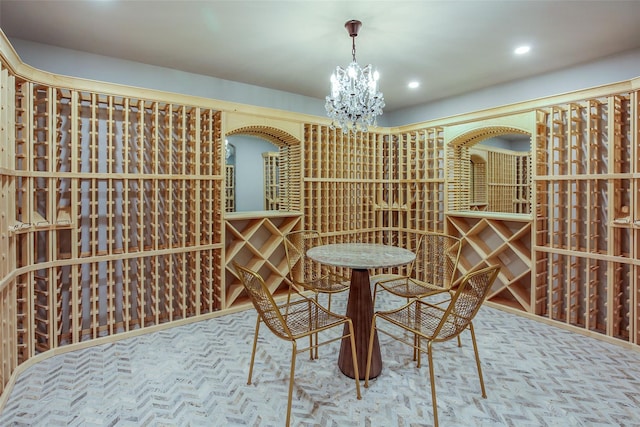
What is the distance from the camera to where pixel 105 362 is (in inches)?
101

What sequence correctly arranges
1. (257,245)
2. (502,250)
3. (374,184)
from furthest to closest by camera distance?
(374,184), (257,245), (502,250)

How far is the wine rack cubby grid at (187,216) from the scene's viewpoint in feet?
8.36

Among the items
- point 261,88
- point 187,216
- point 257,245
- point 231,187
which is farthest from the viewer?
point 231,187

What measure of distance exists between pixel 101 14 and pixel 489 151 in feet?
23.1

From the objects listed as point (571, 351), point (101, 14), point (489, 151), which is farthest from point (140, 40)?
point (489, 151)

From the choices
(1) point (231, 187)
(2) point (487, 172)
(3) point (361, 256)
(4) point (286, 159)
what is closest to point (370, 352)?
(3) point (361, 256)

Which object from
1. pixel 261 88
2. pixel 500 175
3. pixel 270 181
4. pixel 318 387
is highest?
pixel 261 88

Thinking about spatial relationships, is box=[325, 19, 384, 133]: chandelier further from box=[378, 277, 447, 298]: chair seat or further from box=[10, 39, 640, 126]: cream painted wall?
box=[10, 39, 640, 126]: cream painted wall

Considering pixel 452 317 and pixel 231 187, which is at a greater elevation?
pixel 231 187

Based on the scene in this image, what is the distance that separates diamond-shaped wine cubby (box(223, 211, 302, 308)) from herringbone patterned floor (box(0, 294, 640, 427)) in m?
0.94

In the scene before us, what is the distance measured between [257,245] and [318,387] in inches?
86.8

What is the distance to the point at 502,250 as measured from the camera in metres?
3.86

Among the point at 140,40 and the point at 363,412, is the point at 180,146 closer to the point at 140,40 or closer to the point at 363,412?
the point at 140,40

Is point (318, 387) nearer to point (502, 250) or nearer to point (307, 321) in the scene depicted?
point (307, 321)
